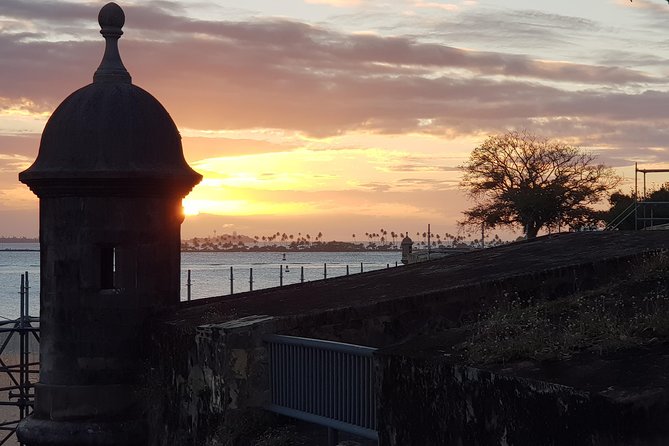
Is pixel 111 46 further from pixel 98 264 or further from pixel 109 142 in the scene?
pixel 98 264

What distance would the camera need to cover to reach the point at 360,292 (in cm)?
1290

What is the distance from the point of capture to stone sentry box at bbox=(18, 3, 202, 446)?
13.1m

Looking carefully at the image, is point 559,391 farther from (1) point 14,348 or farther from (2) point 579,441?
(1) point 14,348

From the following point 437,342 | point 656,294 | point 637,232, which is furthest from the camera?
point 637,232

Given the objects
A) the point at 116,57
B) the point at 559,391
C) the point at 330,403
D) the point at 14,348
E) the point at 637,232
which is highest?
the point at 116,57

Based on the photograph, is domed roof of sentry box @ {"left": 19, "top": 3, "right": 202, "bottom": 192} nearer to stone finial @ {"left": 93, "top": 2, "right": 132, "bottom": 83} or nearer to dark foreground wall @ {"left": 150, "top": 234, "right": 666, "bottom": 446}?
stone finial @ {"left": 93, "top": 2, "right": 132, "bottom": 83}

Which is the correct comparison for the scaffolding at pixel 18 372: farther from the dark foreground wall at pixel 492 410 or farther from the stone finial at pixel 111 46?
the dark foreground wall at pixel 492 410

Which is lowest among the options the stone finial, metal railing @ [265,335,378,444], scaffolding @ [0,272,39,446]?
scaffolding @ [0,272,39,446]

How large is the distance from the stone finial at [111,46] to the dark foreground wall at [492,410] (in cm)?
772

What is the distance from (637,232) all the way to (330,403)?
27.0 feet

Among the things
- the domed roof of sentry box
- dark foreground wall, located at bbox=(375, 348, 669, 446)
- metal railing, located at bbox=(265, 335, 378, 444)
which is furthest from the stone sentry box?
dark foreground wall, located at bbox=(375, 348, 669, 446)

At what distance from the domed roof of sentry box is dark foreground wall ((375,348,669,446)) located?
6278 millimetres

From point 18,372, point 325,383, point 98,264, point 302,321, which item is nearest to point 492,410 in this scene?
point 325,383

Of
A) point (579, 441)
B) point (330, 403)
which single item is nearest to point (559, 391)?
point (579, 441)
